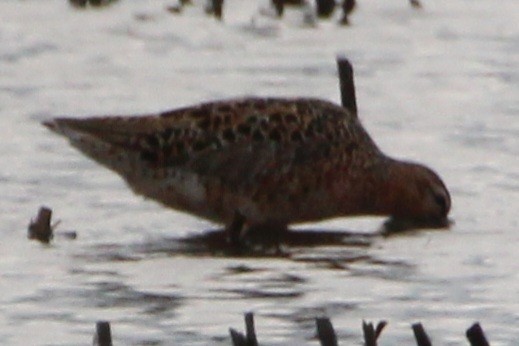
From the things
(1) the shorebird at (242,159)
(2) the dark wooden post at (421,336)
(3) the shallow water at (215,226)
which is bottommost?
(3) the shallow water at (215,226)

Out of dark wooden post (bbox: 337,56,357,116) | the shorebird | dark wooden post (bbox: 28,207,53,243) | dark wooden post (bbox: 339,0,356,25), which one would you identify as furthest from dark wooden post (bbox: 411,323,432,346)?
dark wooden post (bbox: 339,0,356,25)

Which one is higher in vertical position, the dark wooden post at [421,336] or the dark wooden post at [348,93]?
the dark wooden post at [421,336]

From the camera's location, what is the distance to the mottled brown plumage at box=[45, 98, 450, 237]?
897cm

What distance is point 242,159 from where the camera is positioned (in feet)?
29.5

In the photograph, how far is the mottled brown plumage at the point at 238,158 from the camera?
8969 mm

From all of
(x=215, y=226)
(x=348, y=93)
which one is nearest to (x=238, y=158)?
→ (x=215, y=226)

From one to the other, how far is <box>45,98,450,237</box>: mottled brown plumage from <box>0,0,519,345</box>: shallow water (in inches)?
7.5

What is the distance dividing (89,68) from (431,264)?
385cm

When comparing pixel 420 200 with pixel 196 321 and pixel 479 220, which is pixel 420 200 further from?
pixel 196 321

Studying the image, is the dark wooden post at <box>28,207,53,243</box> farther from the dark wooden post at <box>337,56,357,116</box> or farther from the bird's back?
the dark wooden post at <box>337,56,357,116</box>

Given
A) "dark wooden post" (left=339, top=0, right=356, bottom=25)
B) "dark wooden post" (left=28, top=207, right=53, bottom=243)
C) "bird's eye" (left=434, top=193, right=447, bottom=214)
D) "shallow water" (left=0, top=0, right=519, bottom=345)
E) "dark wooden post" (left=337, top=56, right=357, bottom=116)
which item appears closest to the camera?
"shallow water" (left=0, top=0, right=519, bottom=345)

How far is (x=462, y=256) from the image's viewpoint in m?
8.57

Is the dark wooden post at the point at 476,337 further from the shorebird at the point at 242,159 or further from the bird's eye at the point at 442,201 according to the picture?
the bird's eye at the point at 442,201

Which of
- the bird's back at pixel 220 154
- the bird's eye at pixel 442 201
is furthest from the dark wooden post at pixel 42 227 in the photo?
the bird's eye at pixel 442 201
